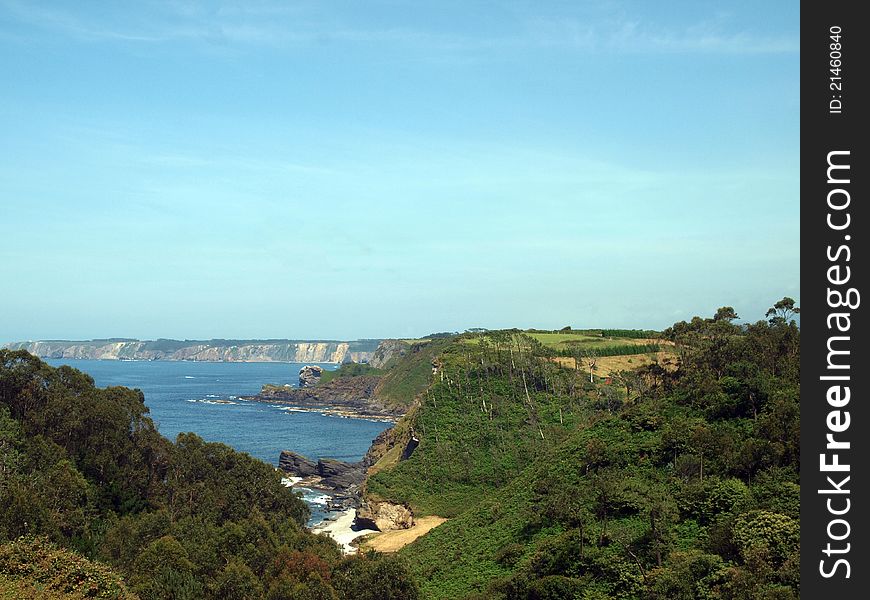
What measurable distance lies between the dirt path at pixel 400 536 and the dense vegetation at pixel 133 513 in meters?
10.1

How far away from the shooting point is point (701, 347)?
221 ft

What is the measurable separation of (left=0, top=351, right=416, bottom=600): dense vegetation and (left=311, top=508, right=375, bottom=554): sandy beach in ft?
41.2

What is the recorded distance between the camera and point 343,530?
7769 cm

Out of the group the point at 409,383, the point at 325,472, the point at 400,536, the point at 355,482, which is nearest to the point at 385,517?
the point at 400,536

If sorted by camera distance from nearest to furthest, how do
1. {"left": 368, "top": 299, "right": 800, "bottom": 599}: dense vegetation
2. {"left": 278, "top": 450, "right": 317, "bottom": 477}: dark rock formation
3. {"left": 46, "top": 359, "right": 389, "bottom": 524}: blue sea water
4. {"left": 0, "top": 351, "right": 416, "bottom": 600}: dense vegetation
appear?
{"left": 368, "top": 299, "right": 800, "bottom": 599}: dense vegetation < {"left": 0, "top": 351, "right": 416, "bottom": 600}: dense vegetation < {"left": 278, "top": 450, "right": 317, "bottom": 477}: dark rock formation < {"left": 46, "top": 359, "right": 389, "bottom": 524}: blue sea water

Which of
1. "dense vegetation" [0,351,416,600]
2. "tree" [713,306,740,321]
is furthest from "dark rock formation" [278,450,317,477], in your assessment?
"tree" [713,306,740,321]

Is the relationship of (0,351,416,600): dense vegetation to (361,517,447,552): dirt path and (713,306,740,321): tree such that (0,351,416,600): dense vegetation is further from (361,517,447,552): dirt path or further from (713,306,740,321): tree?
(713,306,740,321): tree

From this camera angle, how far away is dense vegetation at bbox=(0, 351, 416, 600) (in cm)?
3572

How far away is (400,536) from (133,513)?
2626 cm

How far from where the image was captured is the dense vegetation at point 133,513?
3572 centimetres

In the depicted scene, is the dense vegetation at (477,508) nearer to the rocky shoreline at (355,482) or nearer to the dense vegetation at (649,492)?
the dense vegetation at (649,492)

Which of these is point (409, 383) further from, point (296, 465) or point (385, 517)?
point (385, 517)

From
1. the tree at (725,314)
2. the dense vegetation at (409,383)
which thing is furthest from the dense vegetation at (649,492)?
the dense vegetation at (409,383)

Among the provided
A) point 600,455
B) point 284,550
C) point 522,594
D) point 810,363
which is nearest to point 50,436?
point 284,550
